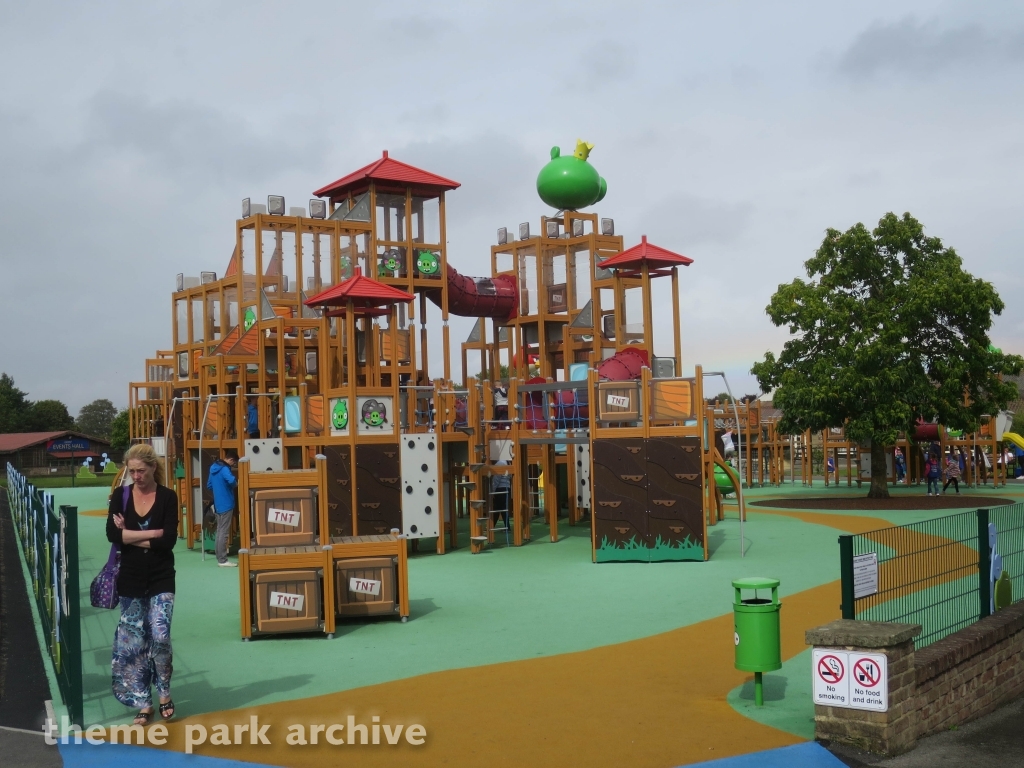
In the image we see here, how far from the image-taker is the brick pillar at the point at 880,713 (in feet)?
21.7

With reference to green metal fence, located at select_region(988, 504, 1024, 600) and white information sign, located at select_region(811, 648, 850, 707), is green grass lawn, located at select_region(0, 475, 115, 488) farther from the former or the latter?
white information sign, located at select_region(811, 648, 850, 707)

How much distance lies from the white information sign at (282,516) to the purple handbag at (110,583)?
3674mm

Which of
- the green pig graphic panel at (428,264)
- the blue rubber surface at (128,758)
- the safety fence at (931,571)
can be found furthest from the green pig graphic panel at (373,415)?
the blue rubber surface at (128,758)

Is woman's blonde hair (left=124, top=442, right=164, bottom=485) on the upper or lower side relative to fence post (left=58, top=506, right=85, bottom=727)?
upper

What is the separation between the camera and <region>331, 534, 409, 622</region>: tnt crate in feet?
36.6

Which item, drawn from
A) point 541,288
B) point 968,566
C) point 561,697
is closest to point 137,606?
point 561,697

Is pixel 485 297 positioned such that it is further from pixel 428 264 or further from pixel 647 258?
pixel 647 258

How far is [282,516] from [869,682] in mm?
6543

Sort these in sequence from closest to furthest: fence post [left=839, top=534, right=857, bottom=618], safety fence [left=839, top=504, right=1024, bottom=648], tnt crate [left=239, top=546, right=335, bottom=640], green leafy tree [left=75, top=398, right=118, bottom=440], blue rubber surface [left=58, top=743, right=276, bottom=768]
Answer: blue rubber surface [left=58, top=743, right=276, bottom=768], fence post [left=839, top=534, right=857, bottom=618], safety fence [left=839, top=504, right=1024, bottom=648], tnt crate [left=239, top=546, right=335, bottom=640], green leafy tree [left=75, top=398, right=118, bottom=440]

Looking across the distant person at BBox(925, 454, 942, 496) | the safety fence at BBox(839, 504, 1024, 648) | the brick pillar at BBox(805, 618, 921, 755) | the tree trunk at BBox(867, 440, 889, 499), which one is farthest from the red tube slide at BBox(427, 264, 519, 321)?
the brick pillar at BBox(805, 618, 921, 755)

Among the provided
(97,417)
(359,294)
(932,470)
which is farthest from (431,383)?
(97,417)

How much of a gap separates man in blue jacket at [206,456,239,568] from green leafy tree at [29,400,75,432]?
9207 centimetres

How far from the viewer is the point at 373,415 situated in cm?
1783

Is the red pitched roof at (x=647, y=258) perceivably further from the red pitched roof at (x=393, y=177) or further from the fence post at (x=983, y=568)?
the fence post at (x=983, y=568)
